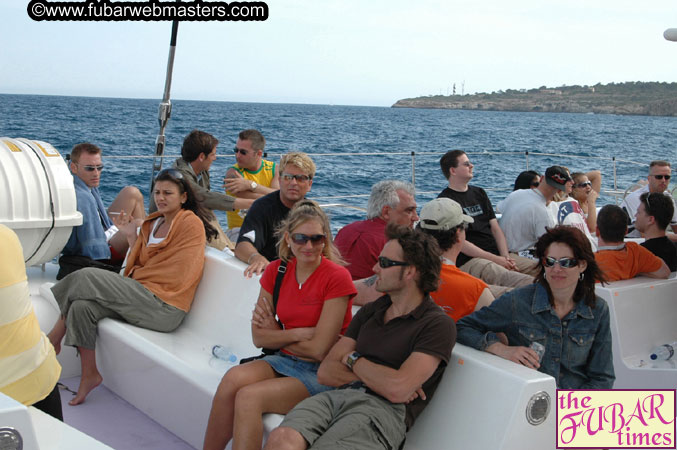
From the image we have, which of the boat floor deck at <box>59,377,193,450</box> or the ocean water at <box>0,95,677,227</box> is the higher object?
the boat floor deck at <box>59,377,193,450</box>

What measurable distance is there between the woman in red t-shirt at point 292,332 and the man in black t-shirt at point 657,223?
1.99m

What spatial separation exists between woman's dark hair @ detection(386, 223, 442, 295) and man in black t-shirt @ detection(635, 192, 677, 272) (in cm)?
204

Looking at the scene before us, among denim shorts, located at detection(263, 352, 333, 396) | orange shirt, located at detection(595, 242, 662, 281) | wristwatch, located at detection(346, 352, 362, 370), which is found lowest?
denim shorts, located at detection(263, 352, 333, 396)

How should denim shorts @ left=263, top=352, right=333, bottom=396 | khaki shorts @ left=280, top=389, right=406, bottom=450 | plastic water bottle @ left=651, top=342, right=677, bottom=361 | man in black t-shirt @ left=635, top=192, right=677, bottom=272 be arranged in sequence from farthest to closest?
man in black t-shirt @ left=635, top=192, right=677, bottom=272 → plastic water bottle @ left=651, top=342, right=677, bottom=361 → denim shorts @ left=263, top=352, right=333, bottom=396 → khaki shorts @ left=280, top=389, right=406, bottom=450

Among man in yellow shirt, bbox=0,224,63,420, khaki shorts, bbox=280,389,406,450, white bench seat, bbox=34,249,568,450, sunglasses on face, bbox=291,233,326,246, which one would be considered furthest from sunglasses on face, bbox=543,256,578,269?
man in yellow shirt, bbox=0,224,63,420

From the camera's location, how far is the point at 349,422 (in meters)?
2.34

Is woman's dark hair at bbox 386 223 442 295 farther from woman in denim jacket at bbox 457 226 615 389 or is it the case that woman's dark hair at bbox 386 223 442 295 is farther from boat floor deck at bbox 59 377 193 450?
boat floor deck at bbox 59 377 193 450

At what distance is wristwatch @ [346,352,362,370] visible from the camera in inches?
101

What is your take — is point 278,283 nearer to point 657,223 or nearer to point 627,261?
point 627,261

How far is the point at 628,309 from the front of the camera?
3877mm

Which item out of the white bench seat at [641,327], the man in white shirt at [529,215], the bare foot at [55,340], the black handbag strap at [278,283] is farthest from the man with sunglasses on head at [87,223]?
the white bench seat at [641,327]

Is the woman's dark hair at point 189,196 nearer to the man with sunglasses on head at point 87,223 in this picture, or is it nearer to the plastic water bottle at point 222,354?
the man with sunglasses on head at point 87,223

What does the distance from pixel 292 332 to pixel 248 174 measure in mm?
2328

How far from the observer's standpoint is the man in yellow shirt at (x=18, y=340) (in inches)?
77.7
